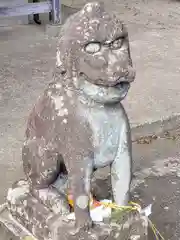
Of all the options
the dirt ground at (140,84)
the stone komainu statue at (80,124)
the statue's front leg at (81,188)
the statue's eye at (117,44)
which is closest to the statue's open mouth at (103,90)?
the stone komainu statue at (80,124)

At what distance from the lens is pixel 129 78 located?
167cm

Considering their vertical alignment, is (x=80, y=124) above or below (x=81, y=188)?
above

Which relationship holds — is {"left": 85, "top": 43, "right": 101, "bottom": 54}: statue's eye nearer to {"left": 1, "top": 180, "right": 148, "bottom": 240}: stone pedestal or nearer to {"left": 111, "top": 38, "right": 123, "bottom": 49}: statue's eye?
{"left": 111, "top": 38, "right": 123, "bottom": 49}: statue's eye

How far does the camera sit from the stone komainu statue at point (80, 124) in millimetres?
1663

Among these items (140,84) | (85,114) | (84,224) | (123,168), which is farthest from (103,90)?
(140,84)

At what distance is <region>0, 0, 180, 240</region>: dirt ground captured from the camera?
2879 millimetres

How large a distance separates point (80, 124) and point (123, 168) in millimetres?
247

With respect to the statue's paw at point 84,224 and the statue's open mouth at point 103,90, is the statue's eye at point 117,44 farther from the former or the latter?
the statue's paw at point 84,224

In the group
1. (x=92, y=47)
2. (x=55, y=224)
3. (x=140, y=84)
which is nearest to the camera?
(x=92, y=47)

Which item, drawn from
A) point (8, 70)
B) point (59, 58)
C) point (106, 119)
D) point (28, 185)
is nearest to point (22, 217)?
point (28, 185)

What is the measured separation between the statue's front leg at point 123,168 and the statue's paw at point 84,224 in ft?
0.47

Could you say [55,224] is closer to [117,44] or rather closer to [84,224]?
[84,224]

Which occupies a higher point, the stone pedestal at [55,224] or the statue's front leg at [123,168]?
the statue's front leg at [123,168]

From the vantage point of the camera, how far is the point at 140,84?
4.20m
